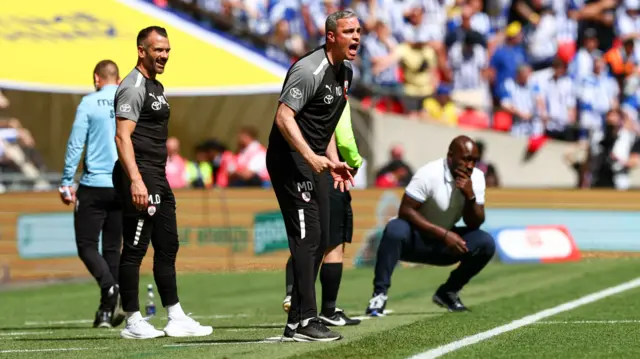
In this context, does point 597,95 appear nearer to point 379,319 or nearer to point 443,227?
point 443,227

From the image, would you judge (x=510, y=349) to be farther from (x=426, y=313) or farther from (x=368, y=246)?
(x=368, y=246)

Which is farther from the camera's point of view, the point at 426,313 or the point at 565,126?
the point at 565,126

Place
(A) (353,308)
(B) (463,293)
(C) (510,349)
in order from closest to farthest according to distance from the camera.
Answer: (C) (510,349) < (A) (353,308) < (B) (463,293)

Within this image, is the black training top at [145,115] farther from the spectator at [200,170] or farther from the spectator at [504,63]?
the spectator at [504,63]

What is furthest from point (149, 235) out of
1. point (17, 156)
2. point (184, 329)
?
point (17, 156)

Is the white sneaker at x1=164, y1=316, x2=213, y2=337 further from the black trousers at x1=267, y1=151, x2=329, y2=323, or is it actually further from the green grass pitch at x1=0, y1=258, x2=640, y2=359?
the black trousers at x1=267, y1=151, x2=329, y2=323

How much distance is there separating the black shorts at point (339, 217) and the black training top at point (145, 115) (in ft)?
4.91

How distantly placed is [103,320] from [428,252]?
2686mm

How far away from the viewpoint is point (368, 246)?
690 inches

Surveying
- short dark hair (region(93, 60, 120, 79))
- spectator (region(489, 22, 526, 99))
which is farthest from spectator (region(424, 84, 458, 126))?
short dark hair (region(93, 60, 120, 79))

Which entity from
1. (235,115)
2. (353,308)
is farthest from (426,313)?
(235,115)

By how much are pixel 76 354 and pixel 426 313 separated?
354cm

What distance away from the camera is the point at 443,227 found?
36.9 ft

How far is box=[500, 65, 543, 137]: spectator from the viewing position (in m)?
22.1
